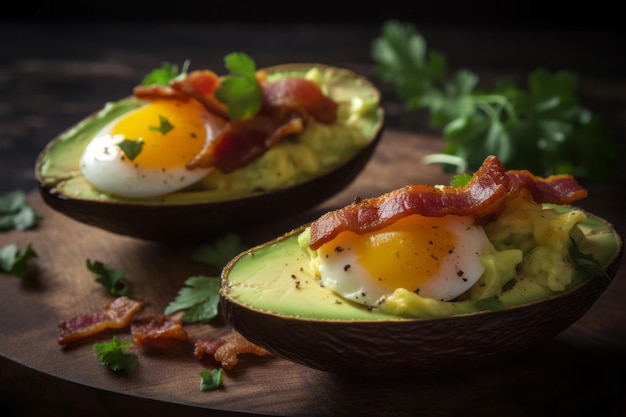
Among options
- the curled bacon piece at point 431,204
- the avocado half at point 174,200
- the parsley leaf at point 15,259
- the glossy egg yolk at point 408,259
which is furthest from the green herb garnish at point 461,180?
the parsley leaf at point 15,259

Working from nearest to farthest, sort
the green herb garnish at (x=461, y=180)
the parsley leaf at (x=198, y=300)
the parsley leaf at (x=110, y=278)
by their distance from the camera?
1. the green herb garnish at (x=461, y=180)
2. the parsley leaf at (x=198, y=300)
3. the parsley leaf at (x=110, y=278)

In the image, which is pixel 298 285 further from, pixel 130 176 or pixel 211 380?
pixel 130 176

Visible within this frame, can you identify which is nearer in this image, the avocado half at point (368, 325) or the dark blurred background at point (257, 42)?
the avocado half at point (368, 325)

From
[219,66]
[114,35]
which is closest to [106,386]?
[219,66]

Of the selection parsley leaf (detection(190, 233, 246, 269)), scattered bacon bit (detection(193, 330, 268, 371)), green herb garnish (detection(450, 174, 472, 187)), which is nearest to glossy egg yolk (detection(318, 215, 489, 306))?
green herb garnish (detection(450, 174, 472, 187))

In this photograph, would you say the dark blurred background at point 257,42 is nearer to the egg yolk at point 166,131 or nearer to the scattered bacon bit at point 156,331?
the egg yolk at point 166,131

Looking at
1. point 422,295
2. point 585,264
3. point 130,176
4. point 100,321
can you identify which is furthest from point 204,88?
point 585,264
